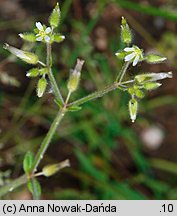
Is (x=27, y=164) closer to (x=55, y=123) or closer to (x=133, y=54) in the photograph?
(x=55, y=123)

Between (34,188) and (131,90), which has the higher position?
(131,90)

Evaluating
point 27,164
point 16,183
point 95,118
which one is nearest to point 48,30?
point 27,164

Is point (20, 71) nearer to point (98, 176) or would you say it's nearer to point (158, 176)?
point (98, 176)

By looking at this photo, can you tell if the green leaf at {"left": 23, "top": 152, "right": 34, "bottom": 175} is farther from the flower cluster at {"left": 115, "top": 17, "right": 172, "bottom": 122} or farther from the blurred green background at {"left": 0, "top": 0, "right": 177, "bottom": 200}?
the blurred green background at {"left": 0, "top": 0, "right": 177, "bottom": 200}

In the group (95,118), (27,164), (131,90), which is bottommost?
(27,164)

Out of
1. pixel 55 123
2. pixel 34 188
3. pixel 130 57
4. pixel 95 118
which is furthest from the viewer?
pixel 95 118

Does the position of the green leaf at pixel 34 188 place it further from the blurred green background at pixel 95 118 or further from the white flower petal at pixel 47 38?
the blurred green background at pixel 95 118

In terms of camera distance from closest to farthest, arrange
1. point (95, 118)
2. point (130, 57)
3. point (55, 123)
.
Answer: point (130, 57) < point (55, 123) < point (95, 118)

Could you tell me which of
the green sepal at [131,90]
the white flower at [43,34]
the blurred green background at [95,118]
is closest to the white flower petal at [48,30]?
the white flower at [43,34]

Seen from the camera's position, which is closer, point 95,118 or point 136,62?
point 136,62

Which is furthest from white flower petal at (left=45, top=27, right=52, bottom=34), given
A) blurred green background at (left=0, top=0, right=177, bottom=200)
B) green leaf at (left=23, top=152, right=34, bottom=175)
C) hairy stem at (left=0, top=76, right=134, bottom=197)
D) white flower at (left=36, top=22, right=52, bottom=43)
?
blurred green background at (left=0, top=0, right=177, bottom=200)
